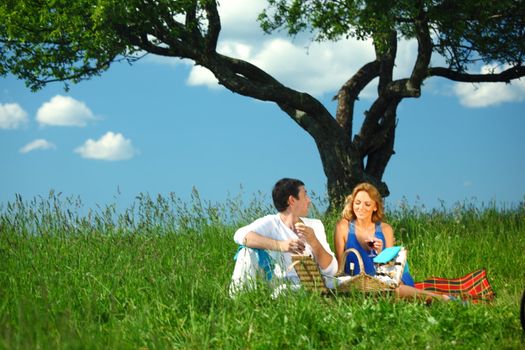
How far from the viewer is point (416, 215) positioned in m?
12.9

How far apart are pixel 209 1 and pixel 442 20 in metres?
4.26

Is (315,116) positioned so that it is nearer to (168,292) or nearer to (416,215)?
(416,215)

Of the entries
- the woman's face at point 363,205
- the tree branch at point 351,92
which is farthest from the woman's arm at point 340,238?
the tree branch at point 351,92

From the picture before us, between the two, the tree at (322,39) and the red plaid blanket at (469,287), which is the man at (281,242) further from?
the tree at (322,39)

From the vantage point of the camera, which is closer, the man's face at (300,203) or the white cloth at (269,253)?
the white cloth at (269,253)

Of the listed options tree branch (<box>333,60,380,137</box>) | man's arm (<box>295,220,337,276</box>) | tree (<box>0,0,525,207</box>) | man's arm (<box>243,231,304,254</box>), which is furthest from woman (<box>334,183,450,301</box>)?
tree branch (<box>333,60,380,137</box>)

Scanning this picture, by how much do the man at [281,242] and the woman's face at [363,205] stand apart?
80 cm

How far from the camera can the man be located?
6.53m

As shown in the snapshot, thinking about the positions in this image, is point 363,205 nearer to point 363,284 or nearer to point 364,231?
point 364,231

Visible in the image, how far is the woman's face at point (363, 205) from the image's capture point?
24.6 ft

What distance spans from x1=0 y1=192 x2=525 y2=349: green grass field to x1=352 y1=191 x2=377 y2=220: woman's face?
103 centimetres

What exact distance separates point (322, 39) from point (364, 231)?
22.4 feet

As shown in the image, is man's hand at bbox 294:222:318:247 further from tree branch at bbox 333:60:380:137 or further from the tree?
tree branch at bbox 333:60:380:137

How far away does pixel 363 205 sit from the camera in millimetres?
7512
